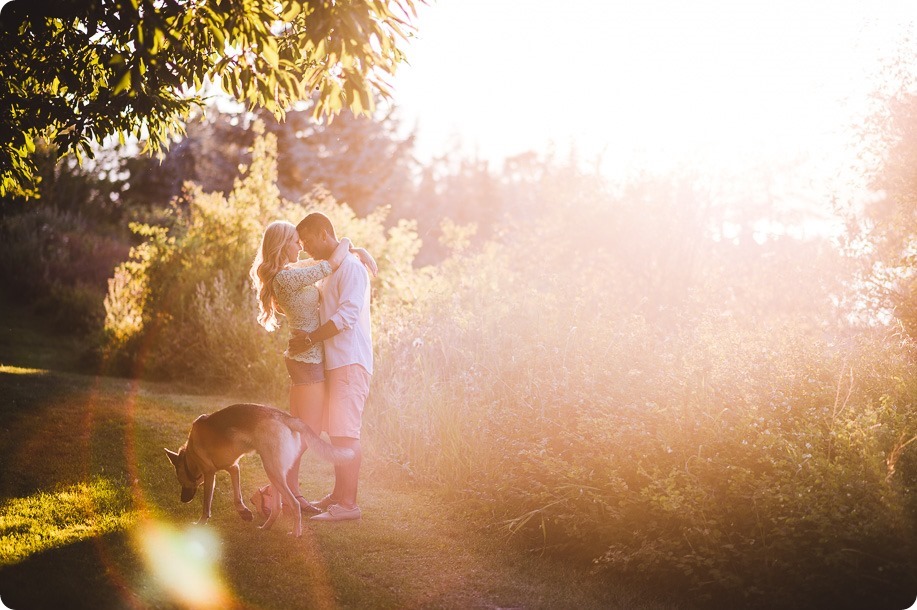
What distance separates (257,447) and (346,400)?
31.8 inches

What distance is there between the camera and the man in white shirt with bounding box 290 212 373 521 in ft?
19.1

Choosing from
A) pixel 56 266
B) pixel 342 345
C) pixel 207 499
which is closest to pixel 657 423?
pixel 342 345

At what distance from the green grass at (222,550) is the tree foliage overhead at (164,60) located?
3.06 metres

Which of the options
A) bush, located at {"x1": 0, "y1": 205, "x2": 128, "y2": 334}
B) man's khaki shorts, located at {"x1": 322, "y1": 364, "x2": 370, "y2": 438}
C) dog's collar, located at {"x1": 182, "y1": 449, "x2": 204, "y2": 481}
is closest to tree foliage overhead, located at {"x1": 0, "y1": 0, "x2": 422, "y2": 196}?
man's khaki shorts, located at {"x1": 322, "y1": 364, "x2": 370, "y2": 438}

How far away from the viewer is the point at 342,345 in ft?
19.3

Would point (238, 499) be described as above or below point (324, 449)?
below

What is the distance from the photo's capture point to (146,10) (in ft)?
13.5

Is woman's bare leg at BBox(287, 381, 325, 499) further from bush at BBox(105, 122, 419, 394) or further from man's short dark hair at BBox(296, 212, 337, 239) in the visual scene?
bush at BBox(105, 122, 419, 394)

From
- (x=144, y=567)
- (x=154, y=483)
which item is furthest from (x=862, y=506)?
(x=154, y=483)

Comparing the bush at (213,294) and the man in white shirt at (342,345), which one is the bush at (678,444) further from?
the bush at (213,294)

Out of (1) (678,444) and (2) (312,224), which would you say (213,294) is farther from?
(1) (678,444)

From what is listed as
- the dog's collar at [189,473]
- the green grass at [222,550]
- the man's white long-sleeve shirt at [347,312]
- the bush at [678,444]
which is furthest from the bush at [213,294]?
the man's white long-sleeve shirt at [347,312]

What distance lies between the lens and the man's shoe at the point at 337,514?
6.01 metres

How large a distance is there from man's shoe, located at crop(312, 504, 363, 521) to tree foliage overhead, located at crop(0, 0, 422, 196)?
10.7ft
